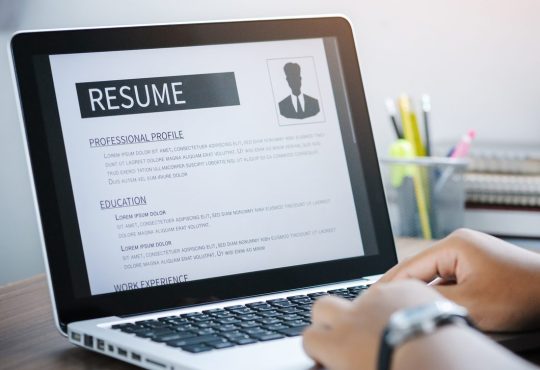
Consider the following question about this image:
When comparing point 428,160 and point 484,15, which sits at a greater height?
point 484,15

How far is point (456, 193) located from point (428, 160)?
66 mm

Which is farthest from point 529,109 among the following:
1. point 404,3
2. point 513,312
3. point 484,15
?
point 513,312

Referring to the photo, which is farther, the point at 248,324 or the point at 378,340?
the point at 248,324

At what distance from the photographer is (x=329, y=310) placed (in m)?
0.57

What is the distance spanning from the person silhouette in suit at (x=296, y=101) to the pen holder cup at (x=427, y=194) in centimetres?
41

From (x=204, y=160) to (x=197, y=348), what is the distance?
24 cm

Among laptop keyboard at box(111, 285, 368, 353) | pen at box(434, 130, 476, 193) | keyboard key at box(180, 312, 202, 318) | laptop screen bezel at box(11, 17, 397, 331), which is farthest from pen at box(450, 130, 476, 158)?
keyboard key at box(180, 312, 202, 318)

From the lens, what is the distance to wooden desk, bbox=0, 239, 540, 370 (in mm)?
696

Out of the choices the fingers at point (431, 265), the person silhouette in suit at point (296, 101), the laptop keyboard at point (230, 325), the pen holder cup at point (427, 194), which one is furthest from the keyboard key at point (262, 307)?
the pen holder cup at point (427, 194)

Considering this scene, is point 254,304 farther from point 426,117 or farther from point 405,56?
point 405,56

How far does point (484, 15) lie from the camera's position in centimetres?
140

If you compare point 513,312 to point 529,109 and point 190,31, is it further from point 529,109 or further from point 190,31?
point 529,109

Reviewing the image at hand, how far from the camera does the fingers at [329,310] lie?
0.56 m

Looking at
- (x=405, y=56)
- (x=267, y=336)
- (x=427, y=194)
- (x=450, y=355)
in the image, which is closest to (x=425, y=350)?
(x=450, y=355)
